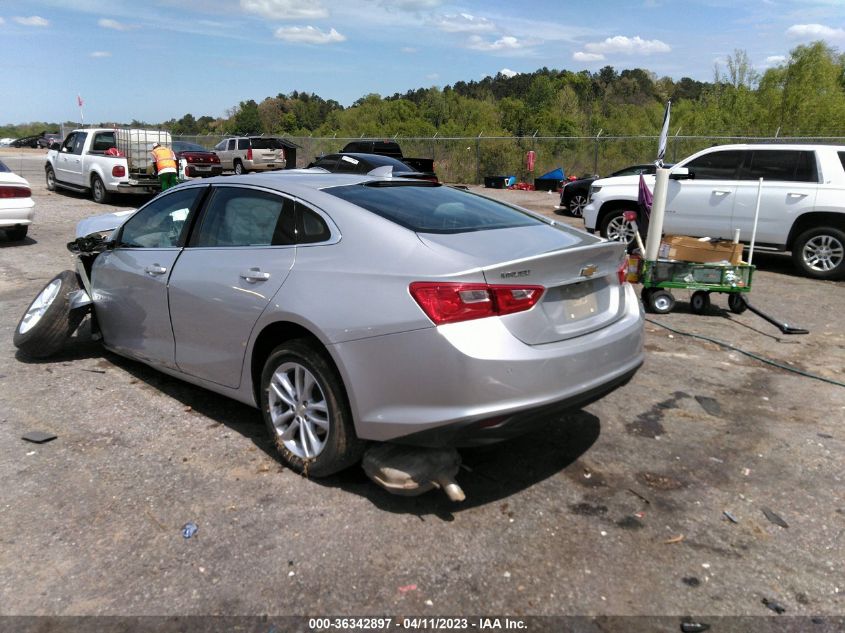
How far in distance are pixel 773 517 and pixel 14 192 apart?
1201 centimetres

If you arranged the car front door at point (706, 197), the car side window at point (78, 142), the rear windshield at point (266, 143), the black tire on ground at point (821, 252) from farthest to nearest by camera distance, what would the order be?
1. the rear windshield at point (266, 143)
2. the car side window at point (78, 142)
3. the car front door at point (706, 197)
4. the black tire on ground at point (821, 252)

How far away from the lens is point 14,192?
1113 centimetres

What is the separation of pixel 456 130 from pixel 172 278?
148ft

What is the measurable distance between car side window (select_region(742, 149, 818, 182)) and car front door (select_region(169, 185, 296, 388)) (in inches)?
344

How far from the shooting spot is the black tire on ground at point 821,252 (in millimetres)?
9711

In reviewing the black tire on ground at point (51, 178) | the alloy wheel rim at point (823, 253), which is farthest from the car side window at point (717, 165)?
the black tire on ground at point (51, 178)

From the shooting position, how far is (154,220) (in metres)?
4.95

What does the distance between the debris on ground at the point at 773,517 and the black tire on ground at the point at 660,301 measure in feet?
14.4

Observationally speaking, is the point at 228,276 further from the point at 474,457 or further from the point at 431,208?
the point at 474,457

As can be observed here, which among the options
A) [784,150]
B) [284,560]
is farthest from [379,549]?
[784,150]

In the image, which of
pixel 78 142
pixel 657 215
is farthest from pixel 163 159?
pixel 657 215

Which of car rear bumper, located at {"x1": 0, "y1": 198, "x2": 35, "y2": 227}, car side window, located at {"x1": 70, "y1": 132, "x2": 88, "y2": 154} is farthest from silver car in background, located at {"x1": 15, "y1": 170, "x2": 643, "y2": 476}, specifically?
car side window, located at {"x1": 70, "y1": 132, "x2": 88, "y2": 154}

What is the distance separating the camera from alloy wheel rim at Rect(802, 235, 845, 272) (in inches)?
383

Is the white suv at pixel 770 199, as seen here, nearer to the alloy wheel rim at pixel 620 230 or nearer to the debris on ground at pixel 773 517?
the alloy wheel rim at pixel 620 230
